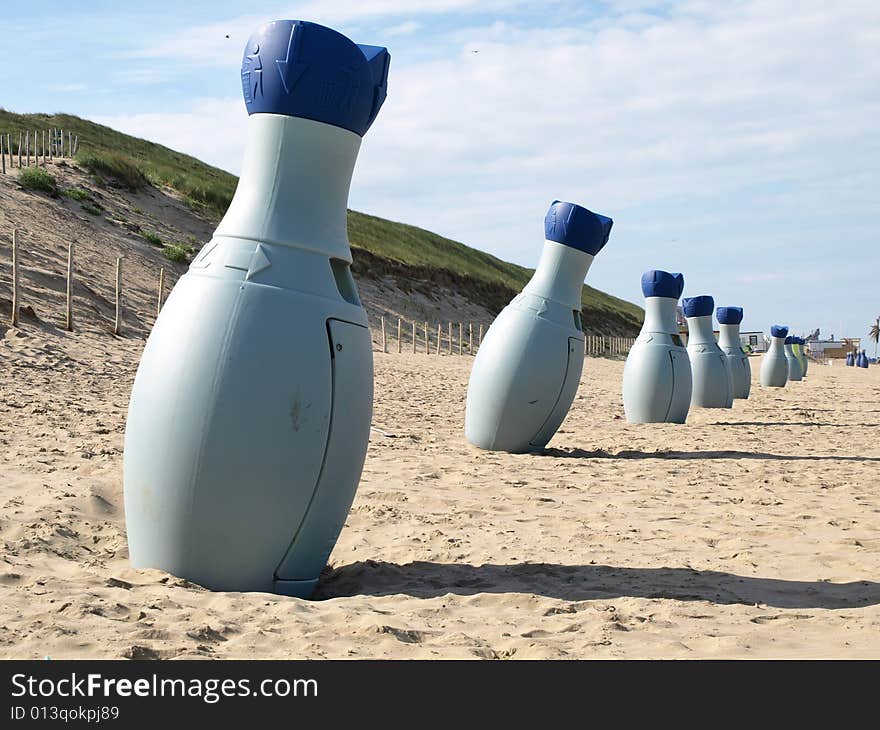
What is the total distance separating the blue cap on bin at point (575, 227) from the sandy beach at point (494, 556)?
195 centimetres

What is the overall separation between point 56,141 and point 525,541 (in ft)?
121

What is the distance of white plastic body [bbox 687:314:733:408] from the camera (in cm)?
1608

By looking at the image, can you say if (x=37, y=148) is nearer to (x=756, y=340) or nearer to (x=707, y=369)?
(x=707, y=369)

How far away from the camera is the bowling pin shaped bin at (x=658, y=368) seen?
12281 millimetres

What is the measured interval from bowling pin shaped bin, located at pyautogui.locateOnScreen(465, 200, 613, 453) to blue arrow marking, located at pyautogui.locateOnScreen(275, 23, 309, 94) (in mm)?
4880

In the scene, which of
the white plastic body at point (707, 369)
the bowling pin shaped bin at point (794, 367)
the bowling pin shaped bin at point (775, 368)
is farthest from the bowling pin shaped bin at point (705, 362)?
the bowling pin shaped bin at point (794, 367)

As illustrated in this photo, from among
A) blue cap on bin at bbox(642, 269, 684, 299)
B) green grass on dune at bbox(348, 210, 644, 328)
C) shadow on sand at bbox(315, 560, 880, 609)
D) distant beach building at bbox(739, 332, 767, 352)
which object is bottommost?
shadow on sand at bbox(315, 560, 880, 609)

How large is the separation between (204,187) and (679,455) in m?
34.0

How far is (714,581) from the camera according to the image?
4871mm

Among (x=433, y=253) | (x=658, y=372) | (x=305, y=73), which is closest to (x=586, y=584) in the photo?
(x=305, y=73)

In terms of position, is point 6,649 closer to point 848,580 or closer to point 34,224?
point 848,580

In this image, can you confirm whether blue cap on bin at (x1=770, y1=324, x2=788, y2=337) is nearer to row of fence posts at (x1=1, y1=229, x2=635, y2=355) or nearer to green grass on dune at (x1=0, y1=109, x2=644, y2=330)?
row of fence posts at (x1=1, y1=229, x2=635, y2=355)

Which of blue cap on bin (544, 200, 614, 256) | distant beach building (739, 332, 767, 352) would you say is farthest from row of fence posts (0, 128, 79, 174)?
distant beach building (739, 332, 767, 352)

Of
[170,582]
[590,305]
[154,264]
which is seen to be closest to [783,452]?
[170,582]
